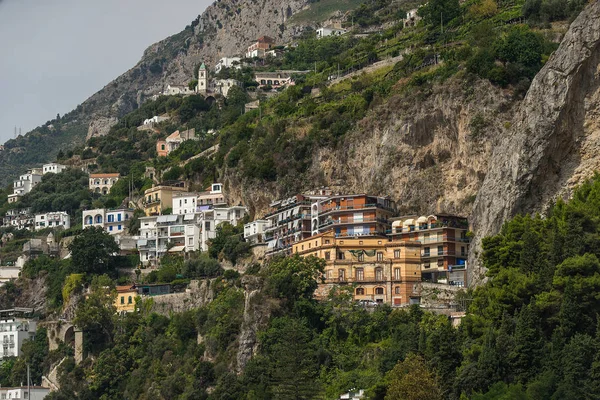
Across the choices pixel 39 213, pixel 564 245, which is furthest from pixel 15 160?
pixel 564 245

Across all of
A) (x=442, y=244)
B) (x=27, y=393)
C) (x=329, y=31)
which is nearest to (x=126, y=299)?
(x=27, y=393)

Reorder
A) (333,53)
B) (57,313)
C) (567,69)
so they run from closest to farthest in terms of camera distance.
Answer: (567,69) → (57,313) → (333,53)

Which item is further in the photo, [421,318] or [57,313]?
[57,313]

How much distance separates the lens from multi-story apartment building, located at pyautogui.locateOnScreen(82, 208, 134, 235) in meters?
107

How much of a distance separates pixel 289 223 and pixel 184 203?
19.4 meters

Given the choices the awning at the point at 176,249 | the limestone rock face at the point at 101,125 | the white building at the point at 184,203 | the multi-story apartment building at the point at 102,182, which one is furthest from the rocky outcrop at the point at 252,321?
the limestone rock face at the point at 101,125

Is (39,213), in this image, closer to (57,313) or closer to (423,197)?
(57,313)

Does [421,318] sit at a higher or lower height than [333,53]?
lower

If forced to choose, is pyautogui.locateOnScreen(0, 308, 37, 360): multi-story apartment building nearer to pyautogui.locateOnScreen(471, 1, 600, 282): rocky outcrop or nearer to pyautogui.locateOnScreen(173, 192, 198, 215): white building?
pyautogui.locateOnScreen(173, 192, 198, 215): white building

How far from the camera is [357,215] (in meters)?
78.2

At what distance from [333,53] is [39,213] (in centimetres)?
3547

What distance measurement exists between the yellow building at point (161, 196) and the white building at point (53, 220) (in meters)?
11.2

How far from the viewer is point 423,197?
253ft

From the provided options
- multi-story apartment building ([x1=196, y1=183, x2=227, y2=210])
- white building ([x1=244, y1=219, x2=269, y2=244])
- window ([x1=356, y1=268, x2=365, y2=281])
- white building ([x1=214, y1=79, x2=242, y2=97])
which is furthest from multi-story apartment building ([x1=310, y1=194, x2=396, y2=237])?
white building ([x1=214, y1=79, x2=242, y2=97])
